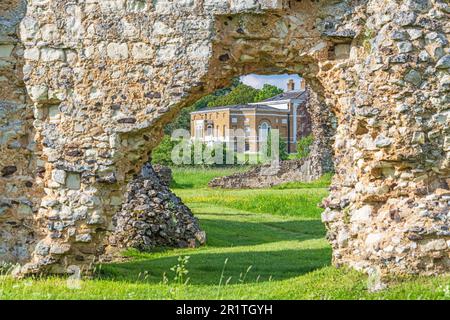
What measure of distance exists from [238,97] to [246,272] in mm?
50727

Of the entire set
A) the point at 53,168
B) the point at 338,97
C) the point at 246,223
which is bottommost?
the point at 246,223

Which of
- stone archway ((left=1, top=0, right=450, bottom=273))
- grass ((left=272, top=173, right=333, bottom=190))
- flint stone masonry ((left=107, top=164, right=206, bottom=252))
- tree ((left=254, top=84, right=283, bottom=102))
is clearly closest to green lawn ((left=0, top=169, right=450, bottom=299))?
flint stone masonry ((left=107, top=164, right=206, bottom=252))

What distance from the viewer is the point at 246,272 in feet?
30.5

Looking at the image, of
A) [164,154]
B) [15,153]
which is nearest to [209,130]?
[164,154]

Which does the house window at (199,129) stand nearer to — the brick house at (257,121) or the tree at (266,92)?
the brick house at (257,121)

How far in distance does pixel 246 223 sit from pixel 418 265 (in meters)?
8.70

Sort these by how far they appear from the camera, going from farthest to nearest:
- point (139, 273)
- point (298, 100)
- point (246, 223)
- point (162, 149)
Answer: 1. point (298, 100)
2. point (162, 149)
3. point (246, 223)
4. point (139, 273)

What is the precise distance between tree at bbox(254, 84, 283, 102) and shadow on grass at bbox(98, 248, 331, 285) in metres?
48.6

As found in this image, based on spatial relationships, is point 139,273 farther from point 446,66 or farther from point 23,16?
point 446,66

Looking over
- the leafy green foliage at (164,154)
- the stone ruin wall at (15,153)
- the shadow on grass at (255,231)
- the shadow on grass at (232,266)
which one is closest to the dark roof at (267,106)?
the leafy green foliage at (164,154)

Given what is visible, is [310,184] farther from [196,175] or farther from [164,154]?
[164,154]

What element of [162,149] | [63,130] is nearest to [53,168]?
[63,130]

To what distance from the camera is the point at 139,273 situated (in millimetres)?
9125

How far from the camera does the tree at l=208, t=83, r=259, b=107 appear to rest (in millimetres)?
58469
